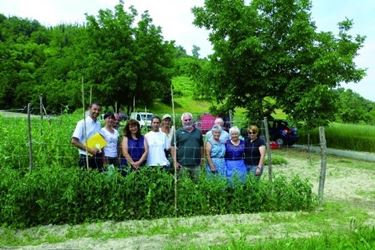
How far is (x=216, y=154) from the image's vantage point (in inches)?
344

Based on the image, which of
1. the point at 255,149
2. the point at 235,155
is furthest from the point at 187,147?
the point at 255,149

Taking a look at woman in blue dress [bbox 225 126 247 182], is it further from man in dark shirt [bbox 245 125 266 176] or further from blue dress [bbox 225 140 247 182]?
man in dark shirt [bbox 245 125 266 176]

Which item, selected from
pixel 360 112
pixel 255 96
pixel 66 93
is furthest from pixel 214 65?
pixel 66 93

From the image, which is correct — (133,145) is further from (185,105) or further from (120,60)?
(185,105)

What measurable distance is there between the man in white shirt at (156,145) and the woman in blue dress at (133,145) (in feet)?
0.34

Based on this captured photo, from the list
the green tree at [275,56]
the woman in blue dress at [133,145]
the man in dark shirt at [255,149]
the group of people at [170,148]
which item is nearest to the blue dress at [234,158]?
the group of people at [170,148]

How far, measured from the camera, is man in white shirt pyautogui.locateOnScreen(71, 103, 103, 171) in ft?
26.6

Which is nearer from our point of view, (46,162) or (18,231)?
(18,231)

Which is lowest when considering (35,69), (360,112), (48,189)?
(48,189)

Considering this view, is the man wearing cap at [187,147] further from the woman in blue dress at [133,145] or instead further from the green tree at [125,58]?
the green tree at [125,58]

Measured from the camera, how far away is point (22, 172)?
8.77 metres

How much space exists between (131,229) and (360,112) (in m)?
26.7

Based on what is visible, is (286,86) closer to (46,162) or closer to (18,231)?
(46,162)

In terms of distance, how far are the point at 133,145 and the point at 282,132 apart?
19.2m
